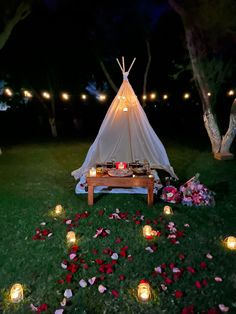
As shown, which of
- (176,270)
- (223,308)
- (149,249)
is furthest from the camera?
(149,249)

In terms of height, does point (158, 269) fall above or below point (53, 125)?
below

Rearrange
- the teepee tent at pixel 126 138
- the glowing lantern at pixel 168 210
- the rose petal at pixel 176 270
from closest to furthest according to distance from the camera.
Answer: the rose petal at pixel 176 270
the glowing lantern at pixel 168 210
the teepee tent at pixel 126 138

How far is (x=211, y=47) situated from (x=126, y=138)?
373 cm

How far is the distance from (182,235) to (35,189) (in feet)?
9.47

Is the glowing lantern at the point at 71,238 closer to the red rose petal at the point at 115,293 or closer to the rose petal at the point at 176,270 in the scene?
the red rose petal at the point at 115,293

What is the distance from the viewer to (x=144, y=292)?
7.53 ft

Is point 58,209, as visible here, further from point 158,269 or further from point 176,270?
point 176,270

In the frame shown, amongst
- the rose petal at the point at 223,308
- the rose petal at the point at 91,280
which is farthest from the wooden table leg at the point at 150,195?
the rose petal at the point at 223,308

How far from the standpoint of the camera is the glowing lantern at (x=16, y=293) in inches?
89.9

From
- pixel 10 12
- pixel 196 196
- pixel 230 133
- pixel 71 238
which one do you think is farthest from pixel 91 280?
pixel 10 12

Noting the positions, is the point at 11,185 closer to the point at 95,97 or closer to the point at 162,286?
the point at 162,286

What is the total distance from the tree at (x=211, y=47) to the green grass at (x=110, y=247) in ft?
6.95

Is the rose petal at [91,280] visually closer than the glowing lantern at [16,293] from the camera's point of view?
No

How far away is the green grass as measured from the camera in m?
2.32
